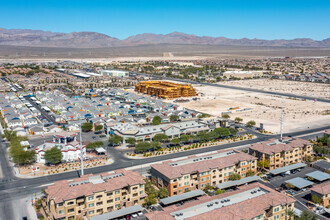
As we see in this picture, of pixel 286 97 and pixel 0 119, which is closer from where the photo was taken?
pixel 0 119

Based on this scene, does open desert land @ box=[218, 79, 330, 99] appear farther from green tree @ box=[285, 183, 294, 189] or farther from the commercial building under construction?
green tree @ box=[285, 183, 294, 189]

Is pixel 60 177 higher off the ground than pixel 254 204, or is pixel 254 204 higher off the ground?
pixel 254 204

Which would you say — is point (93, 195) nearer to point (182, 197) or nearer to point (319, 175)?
point (182, 197)

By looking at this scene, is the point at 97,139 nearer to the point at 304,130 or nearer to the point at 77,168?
the point at 77,168

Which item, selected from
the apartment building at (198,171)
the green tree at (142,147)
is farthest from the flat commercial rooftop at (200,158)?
the green tree at (142,147)

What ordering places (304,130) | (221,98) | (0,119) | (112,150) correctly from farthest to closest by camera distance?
(221,98) < (0,119) < (304,130) < (112,150)

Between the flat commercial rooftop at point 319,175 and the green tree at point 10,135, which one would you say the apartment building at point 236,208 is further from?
the green tree at point 10,135

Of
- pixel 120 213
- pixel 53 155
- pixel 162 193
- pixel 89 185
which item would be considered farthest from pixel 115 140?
pixel 120 213

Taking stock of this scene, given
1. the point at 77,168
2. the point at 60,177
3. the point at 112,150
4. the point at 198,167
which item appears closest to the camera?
the point at 198,167

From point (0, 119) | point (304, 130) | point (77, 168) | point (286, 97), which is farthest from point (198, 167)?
point (286, 97)
